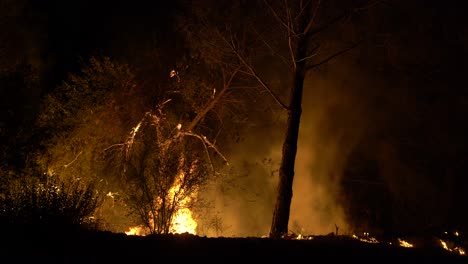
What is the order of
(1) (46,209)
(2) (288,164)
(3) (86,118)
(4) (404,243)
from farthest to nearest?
(3) (86,118) → (2) (288,164) → (4) (404,243) → (1) (46,209)

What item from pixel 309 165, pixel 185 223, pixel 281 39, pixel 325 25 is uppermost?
pixel 281 39

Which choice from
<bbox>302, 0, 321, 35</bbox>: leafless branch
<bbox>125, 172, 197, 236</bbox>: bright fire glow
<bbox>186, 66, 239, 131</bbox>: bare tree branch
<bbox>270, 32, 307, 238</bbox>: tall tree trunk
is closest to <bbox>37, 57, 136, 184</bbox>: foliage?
<bbox>186, 66, 239, 131</bbox>: bare tree branch

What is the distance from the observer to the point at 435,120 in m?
17.1

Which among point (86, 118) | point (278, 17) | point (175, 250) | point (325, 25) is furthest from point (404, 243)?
point (86, 118)

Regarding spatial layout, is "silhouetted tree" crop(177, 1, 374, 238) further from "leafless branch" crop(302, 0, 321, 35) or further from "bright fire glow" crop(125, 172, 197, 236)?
"bright fire glow" crop(125, 172, 197, 236)

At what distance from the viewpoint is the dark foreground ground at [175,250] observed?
18.0 ft

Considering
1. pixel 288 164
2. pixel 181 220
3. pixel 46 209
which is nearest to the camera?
pixel 46 209

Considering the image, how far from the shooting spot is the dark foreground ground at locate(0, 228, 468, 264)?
548cm

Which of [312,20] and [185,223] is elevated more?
[312,20]

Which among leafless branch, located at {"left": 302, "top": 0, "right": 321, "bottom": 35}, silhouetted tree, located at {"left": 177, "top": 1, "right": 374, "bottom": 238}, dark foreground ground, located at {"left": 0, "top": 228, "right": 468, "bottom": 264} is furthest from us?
leafless branch, located at {"left": 302, "top": 0, "right": 321, "bottom": 35}

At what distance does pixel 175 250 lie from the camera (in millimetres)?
6199

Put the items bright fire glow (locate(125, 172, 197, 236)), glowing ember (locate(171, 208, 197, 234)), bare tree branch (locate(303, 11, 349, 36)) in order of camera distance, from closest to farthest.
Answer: bright fire glow (locate(125, 172, 197, 236)) → bare tree branch (locate(303, 11, 349, 36)) → glowing ember (locate(171, 208, 197, 234))

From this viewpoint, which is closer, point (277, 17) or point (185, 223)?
point (277, 17)

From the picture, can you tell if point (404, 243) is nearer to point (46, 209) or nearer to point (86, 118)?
point (46, 209)
